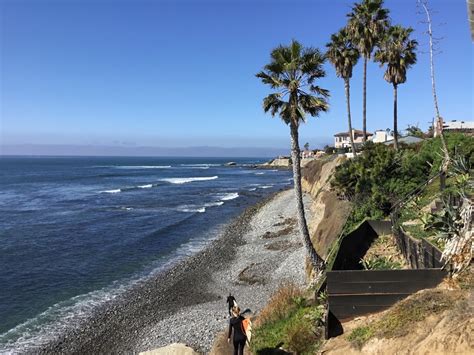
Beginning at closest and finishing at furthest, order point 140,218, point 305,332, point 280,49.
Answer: point 305,332, point 280,49, point 140,218

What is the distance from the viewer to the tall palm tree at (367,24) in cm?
3441

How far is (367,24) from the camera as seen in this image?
114 ft

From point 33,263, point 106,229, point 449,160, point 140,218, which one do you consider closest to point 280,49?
point 449,160

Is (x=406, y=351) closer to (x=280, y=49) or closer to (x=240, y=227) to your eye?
(x=280, y=49)

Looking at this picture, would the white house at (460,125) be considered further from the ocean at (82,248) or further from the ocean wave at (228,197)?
the ocean wave at (228,197)

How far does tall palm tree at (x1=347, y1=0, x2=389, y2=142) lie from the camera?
1355 inches

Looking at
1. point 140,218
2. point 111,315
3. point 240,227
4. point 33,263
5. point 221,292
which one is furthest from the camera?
point 140,218

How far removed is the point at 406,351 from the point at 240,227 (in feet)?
107

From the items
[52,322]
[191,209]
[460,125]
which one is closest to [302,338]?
[52,322]

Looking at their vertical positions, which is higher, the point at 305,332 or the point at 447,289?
the point at 447,289

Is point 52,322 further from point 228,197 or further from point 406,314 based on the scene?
point 228,197

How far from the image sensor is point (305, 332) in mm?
10688

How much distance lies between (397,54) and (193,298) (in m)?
27.0

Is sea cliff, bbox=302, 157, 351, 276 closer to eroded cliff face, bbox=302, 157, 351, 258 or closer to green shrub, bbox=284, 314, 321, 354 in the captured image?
eroded cliff face, bbox=302, 157, 351, 258
